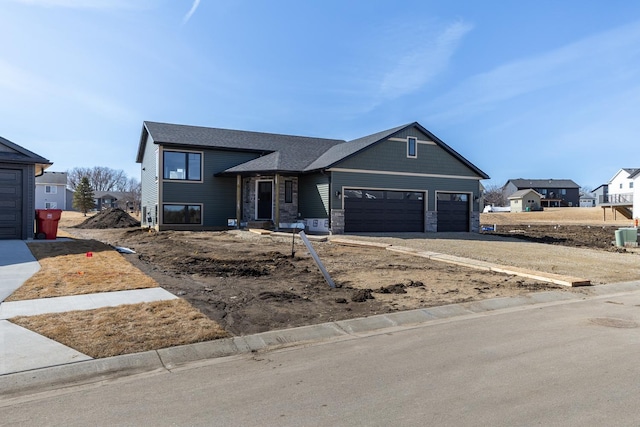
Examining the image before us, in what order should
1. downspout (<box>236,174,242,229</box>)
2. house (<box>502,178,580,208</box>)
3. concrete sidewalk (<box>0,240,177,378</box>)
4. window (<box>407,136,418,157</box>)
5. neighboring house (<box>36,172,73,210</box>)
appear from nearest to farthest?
concrete sidewalk (<box>0,240,177,378</box>)
window (<box>407,136,418,157</box>)
downspout (<box>236,174,242,229</box>)
neighboring house (<box>36,172,73,210</box>)
house (<box>502,178,580,208</box>)

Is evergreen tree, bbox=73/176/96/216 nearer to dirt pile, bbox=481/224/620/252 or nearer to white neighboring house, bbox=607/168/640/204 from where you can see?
dirt pile, bbox=481/224/620/252

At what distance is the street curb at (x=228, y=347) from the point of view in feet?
13.6

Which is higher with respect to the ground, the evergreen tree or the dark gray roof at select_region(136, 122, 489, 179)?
the dark gray roof at select_region(136, 122, 489, 179)

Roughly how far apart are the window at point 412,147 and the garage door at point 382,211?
2.16 metres

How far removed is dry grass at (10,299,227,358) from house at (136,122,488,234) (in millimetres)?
15036

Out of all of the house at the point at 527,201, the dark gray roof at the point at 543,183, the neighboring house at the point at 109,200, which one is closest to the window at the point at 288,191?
the neighboring house at the point at 109,200

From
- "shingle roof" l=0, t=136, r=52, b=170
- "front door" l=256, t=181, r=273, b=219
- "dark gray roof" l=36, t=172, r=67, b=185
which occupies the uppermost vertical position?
"dark gray roof" l=36, t=172, r=67, b=185

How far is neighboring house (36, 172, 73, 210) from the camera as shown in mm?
64125

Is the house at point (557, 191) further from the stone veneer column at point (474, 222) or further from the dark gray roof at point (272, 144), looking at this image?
the dark gray roof at point (272, 144)

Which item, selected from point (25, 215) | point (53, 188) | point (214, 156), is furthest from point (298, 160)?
point (53, 188)

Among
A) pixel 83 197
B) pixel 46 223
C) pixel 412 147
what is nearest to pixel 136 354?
pixel 46 223

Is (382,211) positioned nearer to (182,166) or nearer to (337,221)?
(337,221)

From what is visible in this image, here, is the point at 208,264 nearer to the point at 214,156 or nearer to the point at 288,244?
the point at 288,244

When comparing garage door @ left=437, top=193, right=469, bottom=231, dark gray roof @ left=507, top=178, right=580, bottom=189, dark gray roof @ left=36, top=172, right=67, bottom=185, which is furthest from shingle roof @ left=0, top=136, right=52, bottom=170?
dark gray roof @ left=507, top=178, right=580, bottom=189
